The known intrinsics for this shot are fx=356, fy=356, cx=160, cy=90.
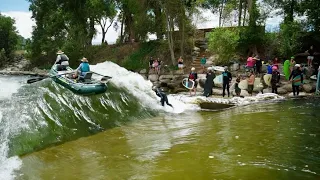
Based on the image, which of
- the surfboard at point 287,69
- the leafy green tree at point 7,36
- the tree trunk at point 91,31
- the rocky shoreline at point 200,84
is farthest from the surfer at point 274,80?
the leafy green tree at point 7,36

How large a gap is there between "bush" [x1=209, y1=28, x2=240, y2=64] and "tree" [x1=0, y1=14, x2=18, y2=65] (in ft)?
98.4

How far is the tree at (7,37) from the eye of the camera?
1809 inches

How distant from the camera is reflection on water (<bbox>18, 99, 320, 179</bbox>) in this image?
6.33 metres

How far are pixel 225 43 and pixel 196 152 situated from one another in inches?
644

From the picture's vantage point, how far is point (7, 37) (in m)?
47.2

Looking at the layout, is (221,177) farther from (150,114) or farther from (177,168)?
(150,114)

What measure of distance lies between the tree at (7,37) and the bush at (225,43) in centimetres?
3000

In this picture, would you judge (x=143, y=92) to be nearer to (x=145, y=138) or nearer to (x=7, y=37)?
(x=145, y=138)

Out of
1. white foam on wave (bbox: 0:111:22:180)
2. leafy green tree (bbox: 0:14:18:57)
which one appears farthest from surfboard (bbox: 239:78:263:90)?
leafy green tree (bbox: 0:14:18:57)

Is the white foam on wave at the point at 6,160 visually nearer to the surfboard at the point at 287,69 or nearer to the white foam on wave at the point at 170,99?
the white foam on wave at the point at 170,99

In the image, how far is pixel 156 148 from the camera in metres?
8.14

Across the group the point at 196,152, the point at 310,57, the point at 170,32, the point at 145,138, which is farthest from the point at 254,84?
the point at 196,152

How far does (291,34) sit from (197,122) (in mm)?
12549

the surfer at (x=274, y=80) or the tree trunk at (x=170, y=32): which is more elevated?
the tree trunk at (x=170, y=32)
